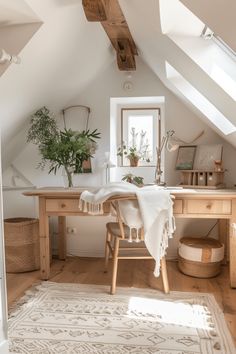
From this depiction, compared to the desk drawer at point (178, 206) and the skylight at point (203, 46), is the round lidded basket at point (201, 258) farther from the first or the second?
the skylight at point (203, 46)

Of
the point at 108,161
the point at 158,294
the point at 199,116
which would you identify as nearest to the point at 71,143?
the point at 108,161

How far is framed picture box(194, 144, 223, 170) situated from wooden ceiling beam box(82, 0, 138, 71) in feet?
3.68

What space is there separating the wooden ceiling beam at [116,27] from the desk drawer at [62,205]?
4.74 feet

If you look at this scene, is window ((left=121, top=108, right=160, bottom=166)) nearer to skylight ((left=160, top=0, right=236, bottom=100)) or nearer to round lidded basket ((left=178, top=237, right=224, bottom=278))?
round lidded basket ((left=178, top=237, right=224, bottom=278))

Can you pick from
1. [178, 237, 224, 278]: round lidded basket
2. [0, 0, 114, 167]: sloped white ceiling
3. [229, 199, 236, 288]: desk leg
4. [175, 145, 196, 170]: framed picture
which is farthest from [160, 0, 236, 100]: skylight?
[178, 237, 224, 278]: round lidded basket

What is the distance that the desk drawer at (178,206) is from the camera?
2.46 m

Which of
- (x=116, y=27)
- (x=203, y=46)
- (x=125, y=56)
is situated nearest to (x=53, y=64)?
(x=116, y=27)

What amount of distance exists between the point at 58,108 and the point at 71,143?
0.66 meters

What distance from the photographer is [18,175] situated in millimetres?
3320

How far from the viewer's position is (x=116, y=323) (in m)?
1.89

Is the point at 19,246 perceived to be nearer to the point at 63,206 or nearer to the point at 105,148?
the point at 63,206

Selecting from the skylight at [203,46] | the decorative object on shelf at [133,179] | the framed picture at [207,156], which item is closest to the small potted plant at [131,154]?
the decorative object on shelf at [133,179]

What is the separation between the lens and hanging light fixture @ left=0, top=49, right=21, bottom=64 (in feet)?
6.19

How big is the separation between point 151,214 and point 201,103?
118 centimetres
